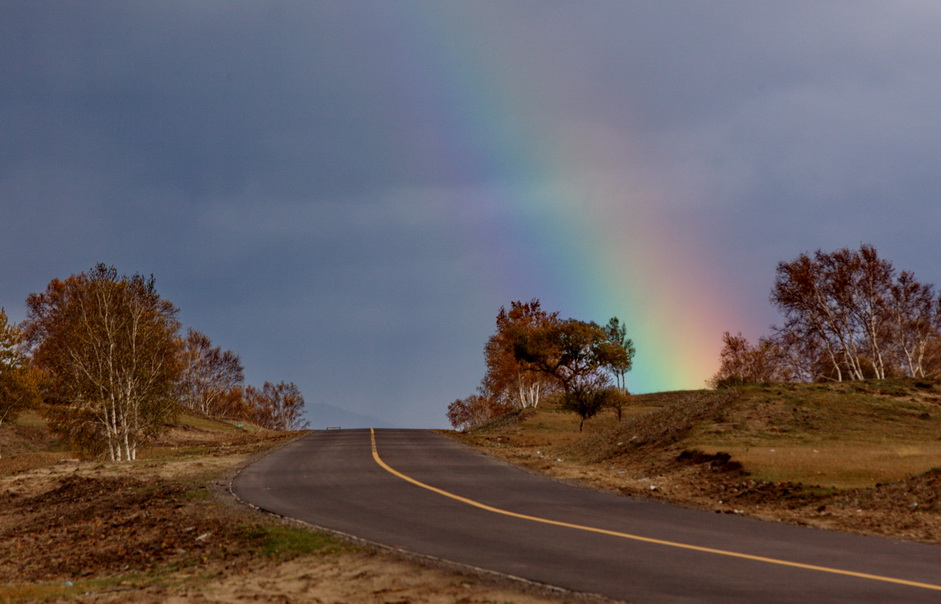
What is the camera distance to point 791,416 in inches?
1057

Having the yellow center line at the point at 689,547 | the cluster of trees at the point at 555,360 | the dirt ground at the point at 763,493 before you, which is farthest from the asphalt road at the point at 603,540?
the cluster of trees at the point at 555,360

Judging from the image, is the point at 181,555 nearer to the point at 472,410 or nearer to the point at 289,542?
the point at 289,542

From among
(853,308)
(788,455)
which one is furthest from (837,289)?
(788,455)

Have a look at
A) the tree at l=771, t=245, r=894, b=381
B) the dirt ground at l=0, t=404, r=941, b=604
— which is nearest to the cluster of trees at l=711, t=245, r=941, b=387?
the tree at l=771, t=245, r=894, b=381

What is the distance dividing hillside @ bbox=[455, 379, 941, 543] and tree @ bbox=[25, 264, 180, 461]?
21.2 metres

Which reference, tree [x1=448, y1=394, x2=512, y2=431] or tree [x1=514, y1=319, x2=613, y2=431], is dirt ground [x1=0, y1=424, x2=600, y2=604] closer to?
tree [x1=514, y1=319, x2=613, y2=431]

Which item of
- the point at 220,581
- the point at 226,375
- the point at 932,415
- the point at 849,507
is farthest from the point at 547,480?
the point at 226,375

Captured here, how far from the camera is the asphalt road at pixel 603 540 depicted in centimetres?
866

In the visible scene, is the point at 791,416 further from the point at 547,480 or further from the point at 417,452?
the point at 417,452

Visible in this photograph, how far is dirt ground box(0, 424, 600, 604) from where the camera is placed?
29.1ft

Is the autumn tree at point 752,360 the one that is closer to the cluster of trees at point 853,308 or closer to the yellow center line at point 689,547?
the cluster of trees at point 853,308

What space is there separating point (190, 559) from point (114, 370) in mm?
34641

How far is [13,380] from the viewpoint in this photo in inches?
2005

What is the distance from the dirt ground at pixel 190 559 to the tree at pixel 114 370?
21459 millimetres
